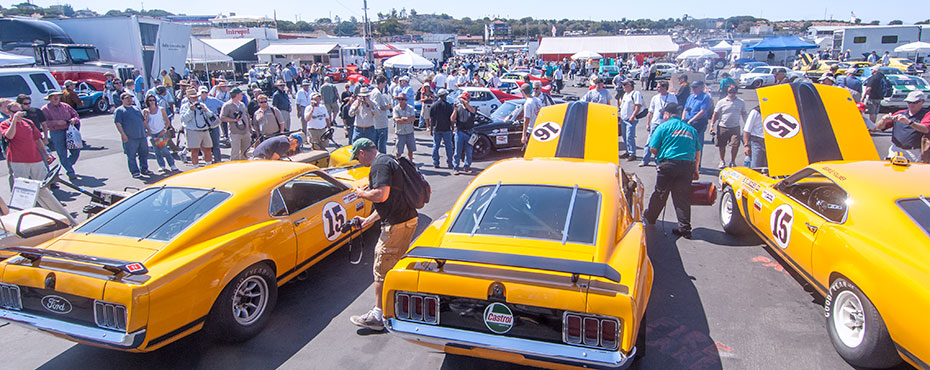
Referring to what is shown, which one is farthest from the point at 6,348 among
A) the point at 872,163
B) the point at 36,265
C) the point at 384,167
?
the point at 872,163

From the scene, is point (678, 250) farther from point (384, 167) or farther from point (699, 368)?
point (384, 167)

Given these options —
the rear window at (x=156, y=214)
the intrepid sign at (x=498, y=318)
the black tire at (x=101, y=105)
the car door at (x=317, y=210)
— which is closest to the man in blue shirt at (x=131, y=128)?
the rear window at (x=156, y=214)

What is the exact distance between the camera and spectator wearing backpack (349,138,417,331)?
4.04 metres

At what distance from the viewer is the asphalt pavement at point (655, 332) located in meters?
3.69

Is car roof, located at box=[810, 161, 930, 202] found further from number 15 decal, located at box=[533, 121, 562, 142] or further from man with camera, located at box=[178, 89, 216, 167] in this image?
man with camera, located at box=[178, 89, 216, 167]

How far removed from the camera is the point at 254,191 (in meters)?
4.41

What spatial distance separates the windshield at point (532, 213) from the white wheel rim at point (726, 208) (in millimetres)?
3177

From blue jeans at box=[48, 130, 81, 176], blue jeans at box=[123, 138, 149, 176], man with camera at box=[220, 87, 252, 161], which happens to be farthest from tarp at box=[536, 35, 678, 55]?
blue jeans at box=[48, 130, 81, 176]

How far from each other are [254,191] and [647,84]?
2740 cm

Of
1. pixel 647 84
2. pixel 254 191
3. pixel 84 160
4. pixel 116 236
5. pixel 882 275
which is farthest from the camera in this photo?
pixel 647 84

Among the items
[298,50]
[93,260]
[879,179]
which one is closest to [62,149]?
[93,260]

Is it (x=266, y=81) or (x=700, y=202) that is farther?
(x=266, y=81)

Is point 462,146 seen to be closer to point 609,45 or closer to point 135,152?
point 135,152

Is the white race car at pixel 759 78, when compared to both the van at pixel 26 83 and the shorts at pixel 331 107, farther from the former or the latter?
the van at pixel 26 83
